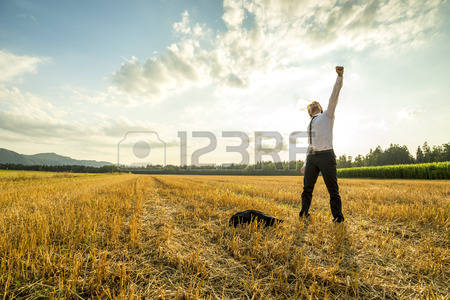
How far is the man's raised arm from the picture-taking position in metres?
3.81

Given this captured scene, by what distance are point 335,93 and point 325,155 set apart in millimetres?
1352

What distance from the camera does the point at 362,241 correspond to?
3164mm

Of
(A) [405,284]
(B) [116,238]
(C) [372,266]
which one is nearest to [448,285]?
→ (A) [405,284]

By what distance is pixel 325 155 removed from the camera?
4.05 metres

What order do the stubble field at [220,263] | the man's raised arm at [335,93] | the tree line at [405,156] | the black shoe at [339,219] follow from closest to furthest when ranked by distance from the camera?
the stubble field at [220,263]
the man's raised arm at [335,93]
the black shoe at [339,219]
the tree line at [405,156]

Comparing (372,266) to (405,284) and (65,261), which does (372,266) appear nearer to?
(405,284)

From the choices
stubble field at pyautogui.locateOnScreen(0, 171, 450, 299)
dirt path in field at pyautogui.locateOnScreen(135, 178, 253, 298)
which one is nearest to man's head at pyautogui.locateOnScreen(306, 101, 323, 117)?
stubble field at pyautogui.locateOnScreen(0, 171, 450, 299)

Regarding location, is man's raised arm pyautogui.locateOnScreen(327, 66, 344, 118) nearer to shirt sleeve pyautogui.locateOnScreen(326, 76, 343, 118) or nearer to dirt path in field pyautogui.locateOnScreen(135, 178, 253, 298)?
shirt sleeve pyautogui.locateOnScreen(326, 76, 343, 118)

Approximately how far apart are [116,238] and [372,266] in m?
3.70

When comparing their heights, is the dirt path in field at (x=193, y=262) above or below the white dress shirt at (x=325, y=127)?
below

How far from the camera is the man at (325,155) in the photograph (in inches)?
156

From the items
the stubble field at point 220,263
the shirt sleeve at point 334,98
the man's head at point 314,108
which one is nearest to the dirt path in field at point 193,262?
the stubble field at point 220,263

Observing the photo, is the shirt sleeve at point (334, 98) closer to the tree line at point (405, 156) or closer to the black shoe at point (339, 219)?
the black shoe at point (339, 219)

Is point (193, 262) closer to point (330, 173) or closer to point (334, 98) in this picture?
point (330, 173)
